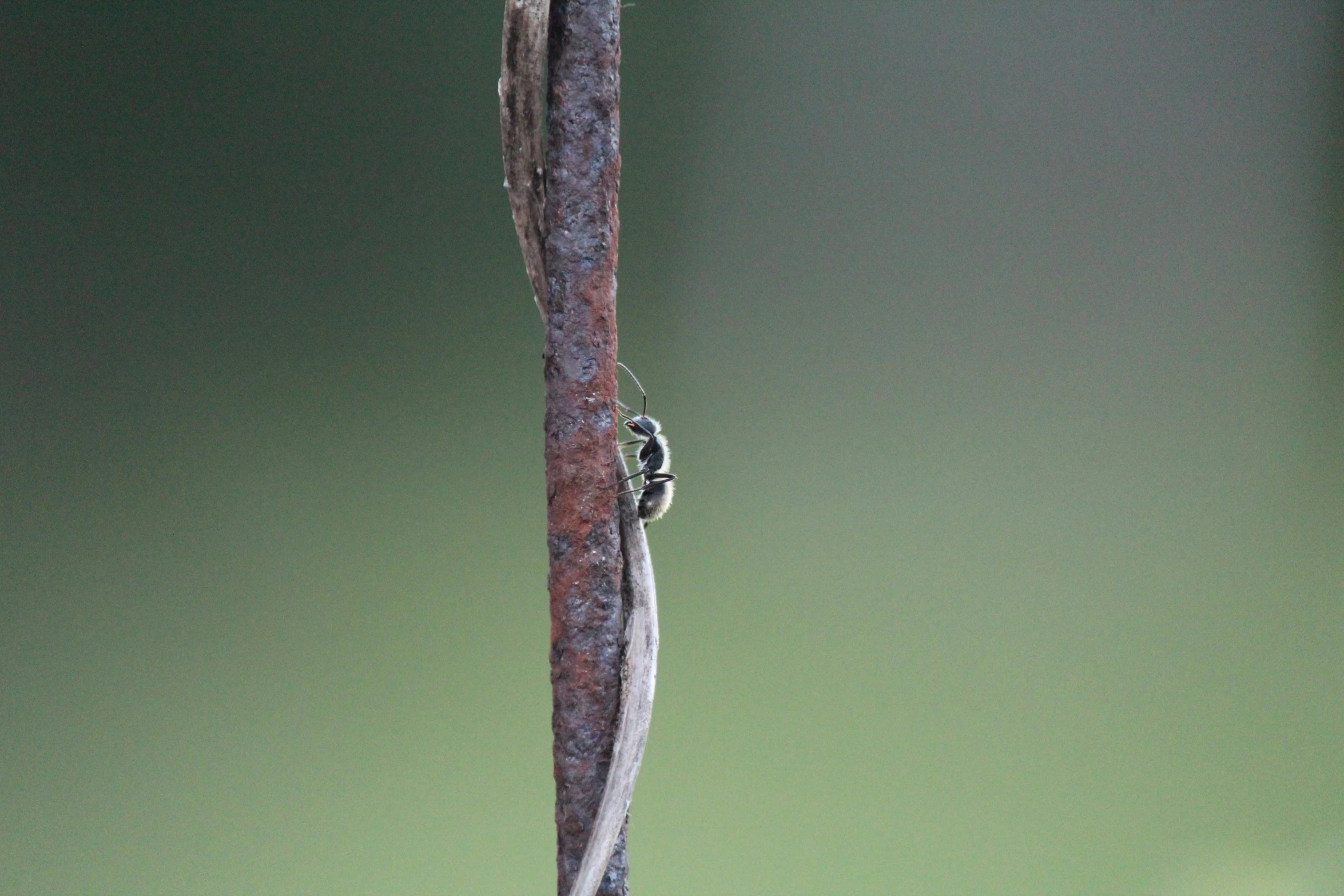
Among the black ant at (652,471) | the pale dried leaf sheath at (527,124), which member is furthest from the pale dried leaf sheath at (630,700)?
the black ant at (652,471)

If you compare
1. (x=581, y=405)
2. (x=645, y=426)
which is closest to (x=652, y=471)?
(x=645, y=426)

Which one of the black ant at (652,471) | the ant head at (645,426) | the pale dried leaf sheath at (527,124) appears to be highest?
the pale dried leaf sheath at (527,124)

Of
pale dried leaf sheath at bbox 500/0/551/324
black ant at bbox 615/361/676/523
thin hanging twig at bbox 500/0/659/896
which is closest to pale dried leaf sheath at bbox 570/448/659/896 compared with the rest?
thin hanging twig at bbox 500/0/659/896

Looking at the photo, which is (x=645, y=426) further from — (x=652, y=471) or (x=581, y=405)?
(x=581, y=405)

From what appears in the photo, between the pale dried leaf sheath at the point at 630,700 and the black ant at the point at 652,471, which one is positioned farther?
the black ant at the point at 652,471

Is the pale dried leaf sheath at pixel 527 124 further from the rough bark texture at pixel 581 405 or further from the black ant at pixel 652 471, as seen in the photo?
the black ant at pixel 652 471

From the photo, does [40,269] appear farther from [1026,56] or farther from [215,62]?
[1026,56]

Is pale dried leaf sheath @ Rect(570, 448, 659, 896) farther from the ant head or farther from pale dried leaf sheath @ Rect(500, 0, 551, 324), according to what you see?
the ant head
